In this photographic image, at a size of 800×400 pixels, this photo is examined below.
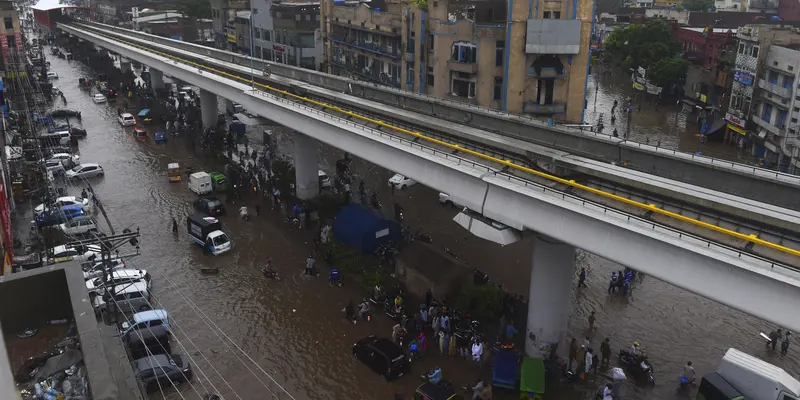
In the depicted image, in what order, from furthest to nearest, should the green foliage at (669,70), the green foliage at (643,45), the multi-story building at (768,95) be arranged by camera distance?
the green foliage at (643,45), the green foliage at (669,70), the multi-story building at (768,95)

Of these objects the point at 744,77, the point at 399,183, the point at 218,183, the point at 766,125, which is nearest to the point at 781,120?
the point at 766,125

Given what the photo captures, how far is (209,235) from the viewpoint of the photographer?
33.7 meters

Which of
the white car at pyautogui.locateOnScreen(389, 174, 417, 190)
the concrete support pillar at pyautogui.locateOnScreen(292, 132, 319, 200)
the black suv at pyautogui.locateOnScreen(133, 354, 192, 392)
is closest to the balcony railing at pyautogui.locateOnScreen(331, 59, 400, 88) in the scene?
the white car at pyautogui.locateOnScreen(389, 174, 417, 190)

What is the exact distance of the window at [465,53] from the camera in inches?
1788

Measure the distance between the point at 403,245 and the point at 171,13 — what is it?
124m

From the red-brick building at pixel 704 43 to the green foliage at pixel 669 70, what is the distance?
2.69 m

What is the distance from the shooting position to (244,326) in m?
26.8

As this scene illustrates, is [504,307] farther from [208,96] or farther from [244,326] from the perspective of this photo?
[208,96]

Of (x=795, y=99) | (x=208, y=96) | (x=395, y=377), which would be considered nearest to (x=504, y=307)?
(x=395, y=377)

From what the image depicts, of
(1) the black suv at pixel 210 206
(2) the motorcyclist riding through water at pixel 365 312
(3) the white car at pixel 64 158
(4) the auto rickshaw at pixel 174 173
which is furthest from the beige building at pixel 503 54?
(3) the white car at pixel 64 158

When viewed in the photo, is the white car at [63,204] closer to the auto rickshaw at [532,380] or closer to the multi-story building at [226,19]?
the auto rickshaw at [532,380]

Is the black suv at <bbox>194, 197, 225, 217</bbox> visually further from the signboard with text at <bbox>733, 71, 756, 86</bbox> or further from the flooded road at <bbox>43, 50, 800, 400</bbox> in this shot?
the signboard with text at <bbox>733, 71, 756, 86</bbox>

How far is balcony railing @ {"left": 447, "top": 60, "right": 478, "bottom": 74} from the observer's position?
4538 centimetres

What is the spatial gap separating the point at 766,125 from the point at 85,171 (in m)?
54.3
